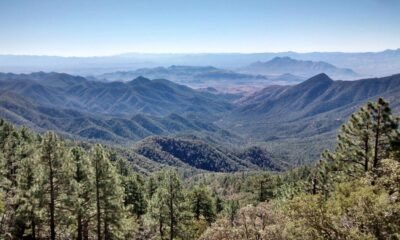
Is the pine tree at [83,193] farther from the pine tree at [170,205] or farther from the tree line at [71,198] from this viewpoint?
the pine tree at [170,205]

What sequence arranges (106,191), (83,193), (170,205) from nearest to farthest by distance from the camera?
1. (106,191)
2. (83,193)
3. (170,205)

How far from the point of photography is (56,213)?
141 ft

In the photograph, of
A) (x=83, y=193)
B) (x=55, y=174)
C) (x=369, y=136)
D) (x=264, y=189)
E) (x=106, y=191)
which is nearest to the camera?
(x=55, y=174)

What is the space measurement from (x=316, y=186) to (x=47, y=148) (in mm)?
35721

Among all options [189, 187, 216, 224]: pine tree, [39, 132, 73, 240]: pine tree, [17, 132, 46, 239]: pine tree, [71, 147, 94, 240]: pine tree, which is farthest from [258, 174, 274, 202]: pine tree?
[39, 132, 73, 240]: pine tree

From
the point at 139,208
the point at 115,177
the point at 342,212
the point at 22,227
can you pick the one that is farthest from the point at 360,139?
the point at 139,208

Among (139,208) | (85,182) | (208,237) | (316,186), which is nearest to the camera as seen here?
(208,237)

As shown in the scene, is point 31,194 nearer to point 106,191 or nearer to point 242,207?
point 106,191

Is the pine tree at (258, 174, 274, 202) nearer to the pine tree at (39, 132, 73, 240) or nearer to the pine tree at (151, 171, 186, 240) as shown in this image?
the pine tree at (151, 171, 186, 240)

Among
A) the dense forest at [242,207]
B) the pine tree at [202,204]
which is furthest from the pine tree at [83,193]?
the pine tree at [202,204]

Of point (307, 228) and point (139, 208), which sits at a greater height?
point (307, 228)

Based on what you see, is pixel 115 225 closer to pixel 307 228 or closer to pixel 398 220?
pixel 307 228

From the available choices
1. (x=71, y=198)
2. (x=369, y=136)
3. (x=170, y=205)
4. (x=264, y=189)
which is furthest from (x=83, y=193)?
(x=264, y=189)

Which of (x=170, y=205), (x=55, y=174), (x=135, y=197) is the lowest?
(x=135, y=197)
